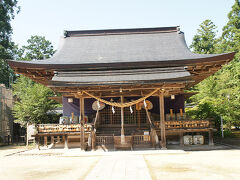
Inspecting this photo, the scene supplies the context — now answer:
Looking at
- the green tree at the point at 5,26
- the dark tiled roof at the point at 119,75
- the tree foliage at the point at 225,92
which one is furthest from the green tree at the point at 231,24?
the green tree at the point at 5,26

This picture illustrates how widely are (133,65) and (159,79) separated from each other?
2528 mm

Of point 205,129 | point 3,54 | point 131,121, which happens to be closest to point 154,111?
point 131,121

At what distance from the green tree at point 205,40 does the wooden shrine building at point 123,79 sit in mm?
25685

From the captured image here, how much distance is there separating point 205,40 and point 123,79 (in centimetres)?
3536

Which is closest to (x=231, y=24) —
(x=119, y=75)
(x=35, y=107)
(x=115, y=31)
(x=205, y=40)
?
(x=205, y=40)

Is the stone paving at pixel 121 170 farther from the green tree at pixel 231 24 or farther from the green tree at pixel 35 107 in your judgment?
the green tree at pixel 231 24

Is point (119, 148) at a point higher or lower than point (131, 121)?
lower

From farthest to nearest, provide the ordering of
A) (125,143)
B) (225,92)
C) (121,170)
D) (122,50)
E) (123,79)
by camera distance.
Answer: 1. (225,92)
2. (122,50)
3. (123,79)
4. (125,143)
5. (121,170)

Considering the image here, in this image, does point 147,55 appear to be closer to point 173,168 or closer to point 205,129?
point 205,129

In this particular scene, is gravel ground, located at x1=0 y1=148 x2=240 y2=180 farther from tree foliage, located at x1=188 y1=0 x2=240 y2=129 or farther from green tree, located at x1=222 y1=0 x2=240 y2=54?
green tree, located at x1=222 y1=0 x2=240 y2=54

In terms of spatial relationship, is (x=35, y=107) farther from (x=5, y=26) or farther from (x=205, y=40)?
(x=205, y=40)

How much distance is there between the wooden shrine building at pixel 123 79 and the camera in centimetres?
1142

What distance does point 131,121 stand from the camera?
15.2 meters

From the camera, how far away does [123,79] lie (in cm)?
1184
